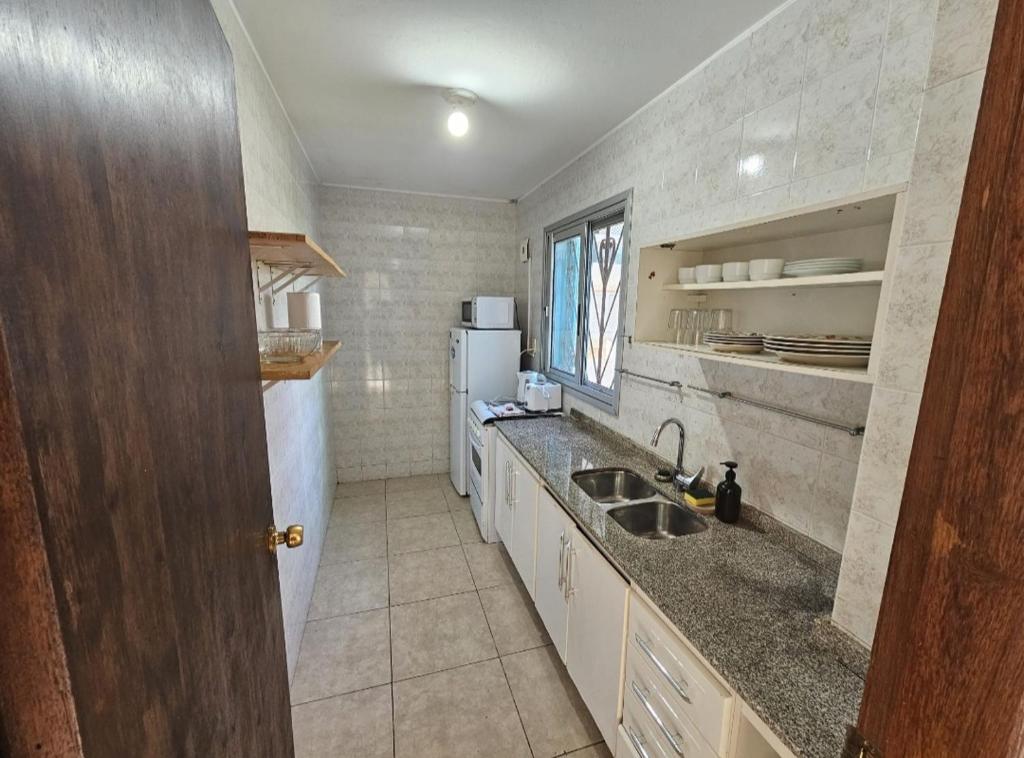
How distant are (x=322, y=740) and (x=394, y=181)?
11.1 ft

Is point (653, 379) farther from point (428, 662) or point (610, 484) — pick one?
point (428, 662)

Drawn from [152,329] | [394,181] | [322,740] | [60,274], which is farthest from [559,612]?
[394,181]

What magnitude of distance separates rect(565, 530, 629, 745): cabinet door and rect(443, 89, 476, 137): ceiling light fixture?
191 cm

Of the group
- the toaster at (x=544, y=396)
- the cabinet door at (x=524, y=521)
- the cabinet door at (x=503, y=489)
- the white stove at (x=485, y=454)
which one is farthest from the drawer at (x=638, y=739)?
the toaster at (x=544, y=396)

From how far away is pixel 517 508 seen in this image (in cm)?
237

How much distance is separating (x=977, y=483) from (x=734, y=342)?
1012 mm

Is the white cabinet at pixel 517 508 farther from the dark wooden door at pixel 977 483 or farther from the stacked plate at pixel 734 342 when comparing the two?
the dark wooden door at pixel 977 483

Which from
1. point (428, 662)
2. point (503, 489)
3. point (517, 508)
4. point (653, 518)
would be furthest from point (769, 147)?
point (428, 662)

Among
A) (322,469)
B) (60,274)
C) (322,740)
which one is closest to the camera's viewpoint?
(60,274)

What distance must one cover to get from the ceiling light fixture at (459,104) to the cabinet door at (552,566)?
5.88ft

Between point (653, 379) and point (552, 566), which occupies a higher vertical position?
point (653, 379)

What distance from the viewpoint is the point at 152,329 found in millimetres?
492

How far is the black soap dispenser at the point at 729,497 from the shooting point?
1.53 meters

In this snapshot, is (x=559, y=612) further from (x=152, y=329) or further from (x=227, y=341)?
(x=152, y=329)
